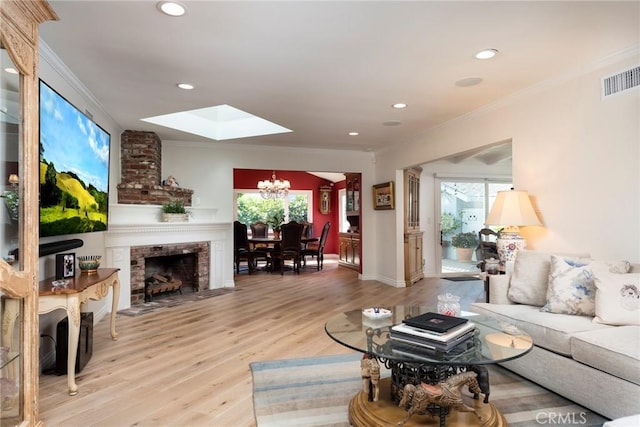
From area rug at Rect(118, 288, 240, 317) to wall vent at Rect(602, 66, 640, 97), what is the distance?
4.97m

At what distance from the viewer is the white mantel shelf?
15.2ft

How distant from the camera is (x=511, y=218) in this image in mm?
3363

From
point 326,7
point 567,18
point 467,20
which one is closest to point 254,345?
point 326,7

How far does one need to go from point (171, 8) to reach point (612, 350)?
10.0ft

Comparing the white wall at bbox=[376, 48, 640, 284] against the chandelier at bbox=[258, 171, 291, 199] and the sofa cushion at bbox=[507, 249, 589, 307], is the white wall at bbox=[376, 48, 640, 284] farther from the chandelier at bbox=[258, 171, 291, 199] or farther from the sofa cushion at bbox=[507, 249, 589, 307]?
the chandelier at bbox=[258, 171, 291, 199]

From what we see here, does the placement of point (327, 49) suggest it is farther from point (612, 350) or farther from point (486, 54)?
point (612, 350)

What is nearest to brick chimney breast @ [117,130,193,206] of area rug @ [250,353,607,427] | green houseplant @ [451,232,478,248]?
area rug @ [250,353,607,427]

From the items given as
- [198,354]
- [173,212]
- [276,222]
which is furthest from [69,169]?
[276,222]

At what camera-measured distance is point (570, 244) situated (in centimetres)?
322

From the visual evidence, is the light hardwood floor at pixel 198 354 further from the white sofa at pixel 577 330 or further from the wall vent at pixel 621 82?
the wall vent at pixel 621 82

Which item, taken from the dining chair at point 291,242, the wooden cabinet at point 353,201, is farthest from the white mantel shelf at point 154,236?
the wooden cabinet at point 353,201

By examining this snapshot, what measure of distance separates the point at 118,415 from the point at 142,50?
8.02ft

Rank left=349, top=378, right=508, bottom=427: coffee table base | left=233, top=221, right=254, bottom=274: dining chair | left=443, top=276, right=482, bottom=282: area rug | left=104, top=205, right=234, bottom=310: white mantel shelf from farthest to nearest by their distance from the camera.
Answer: left=233, top=221, right=254, bottom=274: dining chair → left=443, top=276, right=482, bottom=282: area rug → left=104, top=205, right=234, bottom=310: white mantel shelf → left=349, top=378, right=508, bottom=427: coffee table base

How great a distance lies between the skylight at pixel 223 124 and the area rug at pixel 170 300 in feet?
7.66
